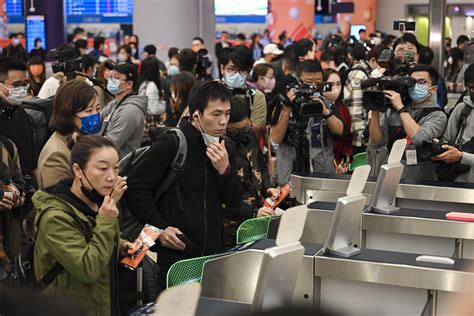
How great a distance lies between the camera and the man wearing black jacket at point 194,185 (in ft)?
12.4

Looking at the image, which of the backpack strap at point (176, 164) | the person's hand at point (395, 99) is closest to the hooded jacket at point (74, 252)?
the backpack strap at point (176, 164)

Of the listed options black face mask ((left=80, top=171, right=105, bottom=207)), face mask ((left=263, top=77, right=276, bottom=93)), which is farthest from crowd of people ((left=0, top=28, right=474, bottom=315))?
face mask ((left=263, top=77, right=276, bottom=93))

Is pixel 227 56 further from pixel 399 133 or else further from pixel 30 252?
pixel 30 252

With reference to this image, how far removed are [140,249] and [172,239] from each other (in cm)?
35

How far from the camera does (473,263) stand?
338cm

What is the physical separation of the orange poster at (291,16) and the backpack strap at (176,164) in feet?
47.4

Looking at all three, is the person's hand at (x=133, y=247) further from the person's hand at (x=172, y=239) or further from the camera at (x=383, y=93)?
the camera at (x=383, y=93)

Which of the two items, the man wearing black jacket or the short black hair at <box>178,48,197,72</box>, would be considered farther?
the short black hair at <box>178,48,197,72</box>

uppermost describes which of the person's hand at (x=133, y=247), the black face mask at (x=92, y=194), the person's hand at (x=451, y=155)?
the black face mask at (x=92, y=194)

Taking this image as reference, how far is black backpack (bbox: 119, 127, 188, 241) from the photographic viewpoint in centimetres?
378

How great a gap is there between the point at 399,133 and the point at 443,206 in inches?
31.1

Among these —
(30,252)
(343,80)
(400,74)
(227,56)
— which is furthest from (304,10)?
(30,252)

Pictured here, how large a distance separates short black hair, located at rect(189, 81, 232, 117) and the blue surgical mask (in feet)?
5.99

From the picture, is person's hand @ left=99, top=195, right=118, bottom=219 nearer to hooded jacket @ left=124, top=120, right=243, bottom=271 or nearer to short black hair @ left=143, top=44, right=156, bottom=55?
hooded jacket @ left=124, top=120, right=243, bottom=271
